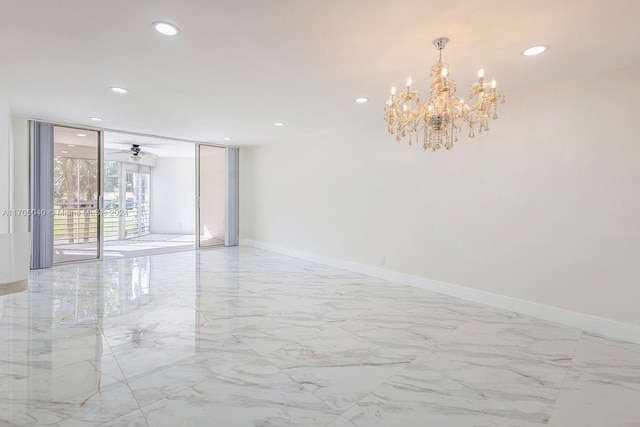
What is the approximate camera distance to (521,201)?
145 inches

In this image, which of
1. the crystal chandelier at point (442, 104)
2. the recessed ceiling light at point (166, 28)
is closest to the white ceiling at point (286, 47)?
the recessed ceiling light at point (166, 28)

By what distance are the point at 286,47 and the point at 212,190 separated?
658 cm

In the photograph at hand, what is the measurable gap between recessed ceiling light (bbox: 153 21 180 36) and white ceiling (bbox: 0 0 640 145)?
0.18 feet

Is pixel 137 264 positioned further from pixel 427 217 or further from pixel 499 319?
pixel 499 319

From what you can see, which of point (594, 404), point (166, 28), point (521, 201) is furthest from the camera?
point (521, 201)

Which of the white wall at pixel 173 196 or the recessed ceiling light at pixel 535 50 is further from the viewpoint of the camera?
the white wall at pixel 173 196

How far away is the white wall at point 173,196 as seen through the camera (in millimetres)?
10844

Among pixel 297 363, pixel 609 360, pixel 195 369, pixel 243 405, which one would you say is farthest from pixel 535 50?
pixel 195 369

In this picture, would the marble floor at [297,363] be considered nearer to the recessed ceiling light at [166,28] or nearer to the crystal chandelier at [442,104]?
the crystal chandelier at [442,104]

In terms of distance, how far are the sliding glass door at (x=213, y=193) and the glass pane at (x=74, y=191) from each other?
2345mm

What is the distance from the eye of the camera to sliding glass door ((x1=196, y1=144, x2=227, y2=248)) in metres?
8.54

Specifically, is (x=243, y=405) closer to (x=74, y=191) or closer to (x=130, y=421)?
(x=130, y=421)

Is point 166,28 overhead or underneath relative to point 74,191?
overhead

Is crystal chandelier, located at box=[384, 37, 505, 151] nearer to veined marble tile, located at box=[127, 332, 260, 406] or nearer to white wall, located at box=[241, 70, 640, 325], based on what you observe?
white wall, located at box=[241, 70, 640, 325]
